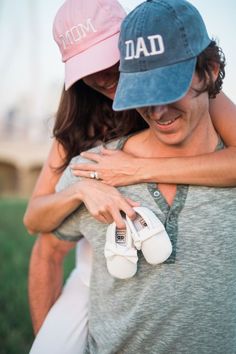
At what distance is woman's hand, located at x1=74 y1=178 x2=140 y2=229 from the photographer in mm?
2223

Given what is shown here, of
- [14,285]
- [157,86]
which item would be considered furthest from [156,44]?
[14,285]

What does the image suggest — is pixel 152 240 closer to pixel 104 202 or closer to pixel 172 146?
pixel 104 202

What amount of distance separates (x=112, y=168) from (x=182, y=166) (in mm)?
304

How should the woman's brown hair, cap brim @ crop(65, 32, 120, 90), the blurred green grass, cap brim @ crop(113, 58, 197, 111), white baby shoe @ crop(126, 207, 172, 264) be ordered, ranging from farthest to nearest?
the blurred green grass → the woman's brown hair → cap brim @ crop(65, 32, 120, 90) → white baby shoe @ crop(126, 207, 172, 264) → cap brim @ crop(113, 58, 197, 111)

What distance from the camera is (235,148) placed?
232 cm

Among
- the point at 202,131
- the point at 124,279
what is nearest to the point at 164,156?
the point at 202,131

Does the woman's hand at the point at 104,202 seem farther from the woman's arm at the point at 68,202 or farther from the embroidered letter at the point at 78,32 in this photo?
the embroidered letter at the point at 78,32

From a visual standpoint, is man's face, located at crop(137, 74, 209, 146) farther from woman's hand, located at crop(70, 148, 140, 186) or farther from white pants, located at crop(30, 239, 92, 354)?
white pants, located at crop(30, 239, 92, 354)

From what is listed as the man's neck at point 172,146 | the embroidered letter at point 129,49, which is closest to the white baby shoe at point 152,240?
the man's neck at point 172,146

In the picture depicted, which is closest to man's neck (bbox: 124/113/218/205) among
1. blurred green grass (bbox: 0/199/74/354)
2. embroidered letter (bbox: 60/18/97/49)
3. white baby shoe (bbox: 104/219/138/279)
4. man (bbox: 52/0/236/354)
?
man (bbox: 52/0/236/354)

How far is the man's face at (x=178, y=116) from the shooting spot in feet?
6.76

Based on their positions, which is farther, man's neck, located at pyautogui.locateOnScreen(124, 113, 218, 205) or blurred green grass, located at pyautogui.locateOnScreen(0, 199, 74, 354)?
blurred green grass, located at pyautogui.locateOnScreen(0, 199, 74, 354)

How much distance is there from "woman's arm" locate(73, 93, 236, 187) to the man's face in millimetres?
118

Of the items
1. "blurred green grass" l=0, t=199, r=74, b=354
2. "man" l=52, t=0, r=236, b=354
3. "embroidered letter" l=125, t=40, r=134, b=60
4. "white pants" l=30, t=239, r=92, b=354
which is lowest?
"blurred green grass" l=0, t=199, r=74, b=354
